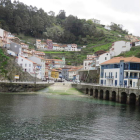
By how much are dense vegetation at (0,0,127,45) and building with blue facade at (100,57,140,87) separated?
98.0 m

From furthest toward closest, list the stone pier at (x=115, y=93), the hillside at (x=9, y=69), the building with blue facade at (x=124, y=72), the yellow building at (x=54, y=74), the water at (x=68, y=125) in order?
the yellow building at (x=54, y=74), the hillside at (x=9, y=69), the building with blue facade at (x=124, y=72), the stone pier at (x=115, y=93), the water at (x=68, y=125)

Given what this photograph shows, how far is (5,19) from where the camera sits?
6156 inches

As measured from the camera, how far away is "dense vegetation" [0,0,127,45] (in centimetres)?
15675

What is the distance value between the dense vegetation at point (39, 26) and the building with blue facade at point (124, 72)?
98.0 metres

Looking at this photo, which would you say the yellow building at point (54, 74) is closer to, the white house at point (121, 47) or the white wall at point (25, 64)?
the white wall at point (25, 64)

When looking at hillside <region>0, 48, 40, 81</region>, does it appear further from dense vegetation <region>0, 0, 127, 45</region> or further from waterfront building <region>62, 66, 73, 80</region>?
dense vegetation <region>0, 0, 127, 45</region>

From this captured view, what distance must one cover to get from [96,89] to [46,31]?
125 metres

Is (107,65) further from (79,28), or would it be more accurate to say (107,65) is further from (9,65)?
(79,28)

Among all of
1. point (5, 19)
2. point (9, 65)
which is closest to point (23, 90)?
point (9, 65)

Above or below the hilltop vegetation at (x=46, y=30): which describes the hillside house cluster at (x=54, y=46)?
below

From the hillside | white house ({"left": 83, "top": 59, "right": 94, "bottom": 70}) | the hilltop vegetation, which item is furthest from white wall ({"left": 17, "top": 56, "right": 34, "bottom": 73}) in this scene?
the hilltop vegetation

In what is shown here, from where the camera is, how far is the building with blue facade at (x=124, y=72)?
62062 millimetres

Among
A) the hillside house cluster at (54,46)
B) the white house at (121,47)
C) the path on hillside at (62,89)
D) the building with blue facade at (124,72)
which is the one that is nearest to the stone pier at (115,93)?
the path on hillside at (62,89)

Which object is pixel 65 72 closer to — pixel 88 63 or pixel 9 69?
pixel 88 63
